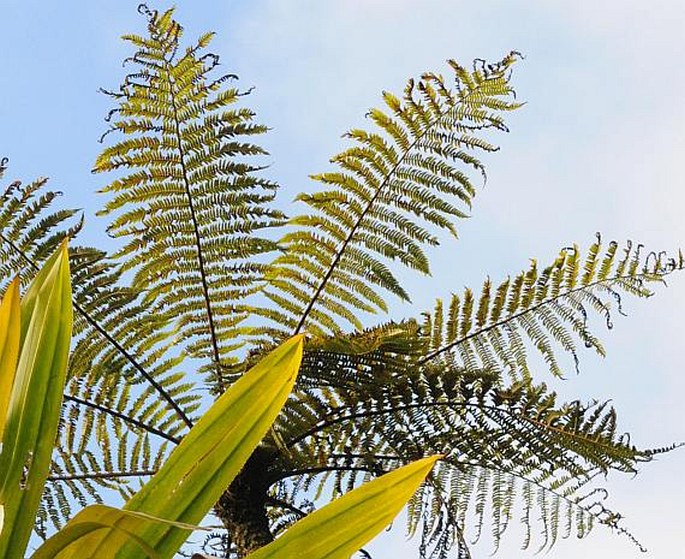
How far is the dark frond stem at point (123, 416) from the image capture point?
2.41m

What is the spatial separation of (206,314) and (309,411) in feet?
1.40

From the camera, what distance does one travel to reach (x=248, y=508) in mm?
2072

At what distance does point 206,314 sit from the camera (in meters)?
2.49

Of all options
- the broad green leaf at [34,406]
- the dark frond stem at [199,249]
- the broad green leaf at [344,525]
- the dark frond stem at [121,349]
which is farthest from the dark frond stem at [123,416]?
the broad green leaf at [344,525]

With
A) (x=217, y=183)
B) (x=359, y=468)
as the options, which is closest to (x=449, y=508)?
(x=359, y=468)

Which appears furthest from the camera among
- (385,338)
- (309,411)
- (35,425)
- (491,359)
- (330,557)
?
(491,359)

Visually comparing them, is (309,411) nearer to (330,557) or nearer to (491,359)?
(491,359)

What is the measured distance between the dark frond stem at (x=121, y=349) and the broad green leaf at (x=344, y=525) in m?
1.23

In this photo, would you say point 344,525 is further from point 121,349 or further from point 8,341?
point 121,349

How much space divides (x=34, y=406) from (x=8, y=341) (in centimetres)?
9

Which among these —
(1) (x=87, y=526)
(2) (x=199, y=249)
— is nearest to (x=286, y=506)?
(2) (x=199, y=249)

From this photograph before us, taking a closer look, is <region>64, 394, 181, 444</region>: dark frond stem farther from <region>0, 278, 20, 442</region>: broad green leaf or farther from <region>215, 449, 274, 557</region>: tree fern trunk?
<region>0, 278, 20, 442</region>: broad green leaf

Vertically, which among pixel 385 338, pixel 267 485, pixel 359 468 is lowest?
pixel 267 485

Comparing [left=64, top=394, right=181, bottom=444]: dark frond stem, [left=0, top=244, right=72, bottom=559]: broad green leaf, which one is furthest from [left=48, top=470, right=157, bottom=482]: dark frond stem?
[left=0, top=244, right=72, bottom=559]: broad green leaf
